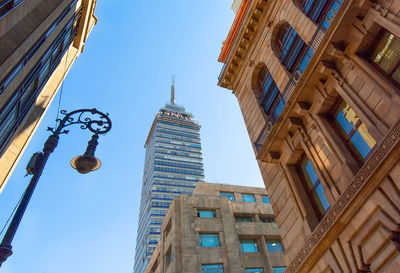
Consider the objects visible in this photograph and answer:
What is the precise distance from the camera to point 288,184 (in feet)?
38.9

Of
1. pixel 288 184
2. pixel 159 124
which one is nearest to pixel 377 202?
pixel 288 184

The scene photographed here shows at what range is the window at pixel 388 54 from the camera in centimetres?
847

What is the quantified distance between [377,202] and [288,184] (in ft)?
15.9

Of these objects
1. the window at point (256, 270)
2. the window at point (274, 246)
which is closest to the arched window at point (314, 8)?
the window at point (256, 270)

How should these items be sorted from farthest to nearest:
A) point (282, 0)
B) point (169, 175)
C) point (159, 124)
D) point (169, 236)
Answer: point (159, 124) < point (169, 175) < point (169, 236) < point (282, 0)

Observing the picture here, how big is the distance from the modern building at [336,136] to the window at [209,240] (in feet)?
67.1

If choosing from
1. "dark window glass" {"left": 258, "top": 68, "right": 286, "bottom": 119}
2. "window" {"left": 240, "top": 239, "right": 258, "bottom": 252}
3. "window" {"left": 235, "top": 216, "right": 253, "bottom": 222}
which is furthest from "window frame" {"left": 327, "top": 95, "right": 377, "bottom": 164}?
"window" {"left": 235, "top": 216, "right": 253, "bottom": 222}

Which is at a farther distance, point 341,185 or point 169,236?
point 169,236

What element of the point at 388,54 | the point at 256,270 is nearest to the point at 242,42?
the point at 388,54

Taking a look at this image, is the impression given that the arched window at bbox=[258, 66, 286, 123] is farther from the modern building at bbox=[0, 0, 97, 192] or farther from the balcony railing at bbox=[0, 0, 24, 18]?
the balcony railing at bbox=[0, 0, 24, 18]

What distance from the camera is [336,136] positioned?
9977mm

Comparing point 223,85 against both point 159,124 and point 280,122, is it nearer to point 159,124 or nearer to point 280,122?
point 280,122

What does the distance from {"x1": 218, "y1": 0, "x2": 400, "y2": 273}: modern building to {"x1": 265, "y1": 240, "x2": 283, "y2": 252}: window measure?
79.2 feet

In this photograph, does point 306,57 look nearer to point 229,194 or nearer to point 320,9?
point 320,9
